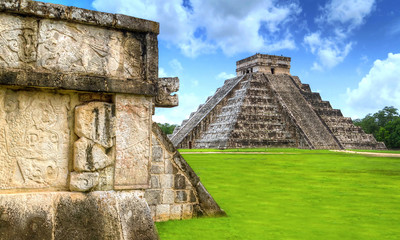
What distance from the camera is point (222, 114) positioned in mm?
41219

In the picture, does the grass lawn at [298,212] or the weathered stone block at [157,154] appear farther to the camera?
the weathered stone block at [157,154]

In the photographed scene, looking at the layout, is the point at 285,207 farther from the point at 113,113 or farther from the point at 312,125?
the point at 312,125

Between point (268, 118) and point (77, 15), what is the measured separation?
121 ft

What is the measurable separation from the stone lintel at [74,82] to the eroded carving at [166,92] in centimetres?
35

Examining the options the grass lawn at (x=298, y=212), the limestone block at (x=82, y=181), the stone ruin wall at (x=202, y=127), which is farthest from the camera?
the stone ruin wall at (x=202, y=127)

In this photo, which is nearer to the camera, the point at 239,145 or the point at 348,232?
the point at 348,232

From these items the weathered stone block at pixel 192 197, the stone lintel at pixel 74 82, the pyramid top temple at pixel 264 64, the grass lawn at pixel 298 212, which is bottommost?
the grass lawn at pixel 298 212

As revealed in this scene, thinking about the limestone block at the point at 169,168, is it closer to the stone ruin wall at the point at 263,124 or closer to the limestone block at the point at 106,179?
the limestone block at the point at 106,179

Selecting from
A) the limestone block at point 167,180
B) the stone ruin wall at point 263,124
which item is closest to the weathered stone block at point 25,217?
the limestone block at point 167,180

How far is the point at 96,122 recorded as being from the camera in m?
3.52

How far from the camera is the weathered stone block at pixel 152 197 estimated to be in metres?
5.22

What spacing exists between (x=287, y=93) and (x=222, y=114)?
7841 mm

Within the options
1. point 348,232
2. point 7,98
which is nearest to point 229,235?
point 348,232

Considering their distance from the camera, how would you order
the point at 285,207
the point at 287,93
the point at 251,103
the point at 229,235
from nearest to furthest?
the point at 229,235, the point at 285,207, the point at 251,103, the point at 287,93
